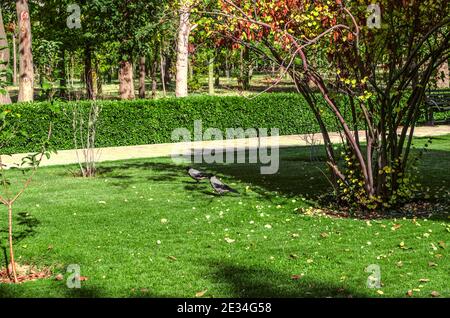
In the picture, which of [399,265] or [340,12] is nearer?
[399,265]

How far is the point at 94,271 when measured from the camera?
693 cm

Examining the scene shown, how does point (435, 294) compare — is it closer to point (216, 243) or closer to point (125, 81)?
point (216, 243)

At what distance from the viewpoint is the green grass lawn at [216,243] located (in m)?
6.34

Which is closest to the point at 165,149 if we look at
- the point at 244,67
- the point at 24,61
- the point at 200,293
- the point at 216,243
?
the point at 244,67

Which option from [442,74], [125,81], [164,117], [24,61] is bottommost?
[164,117]

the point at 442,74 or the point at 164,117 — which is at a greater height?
the point at 442,74

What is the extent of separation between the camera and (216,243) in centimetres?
799

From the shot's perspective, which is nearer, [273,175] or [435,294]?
[435,294]

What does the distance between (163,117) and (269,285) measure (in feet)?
48.8
